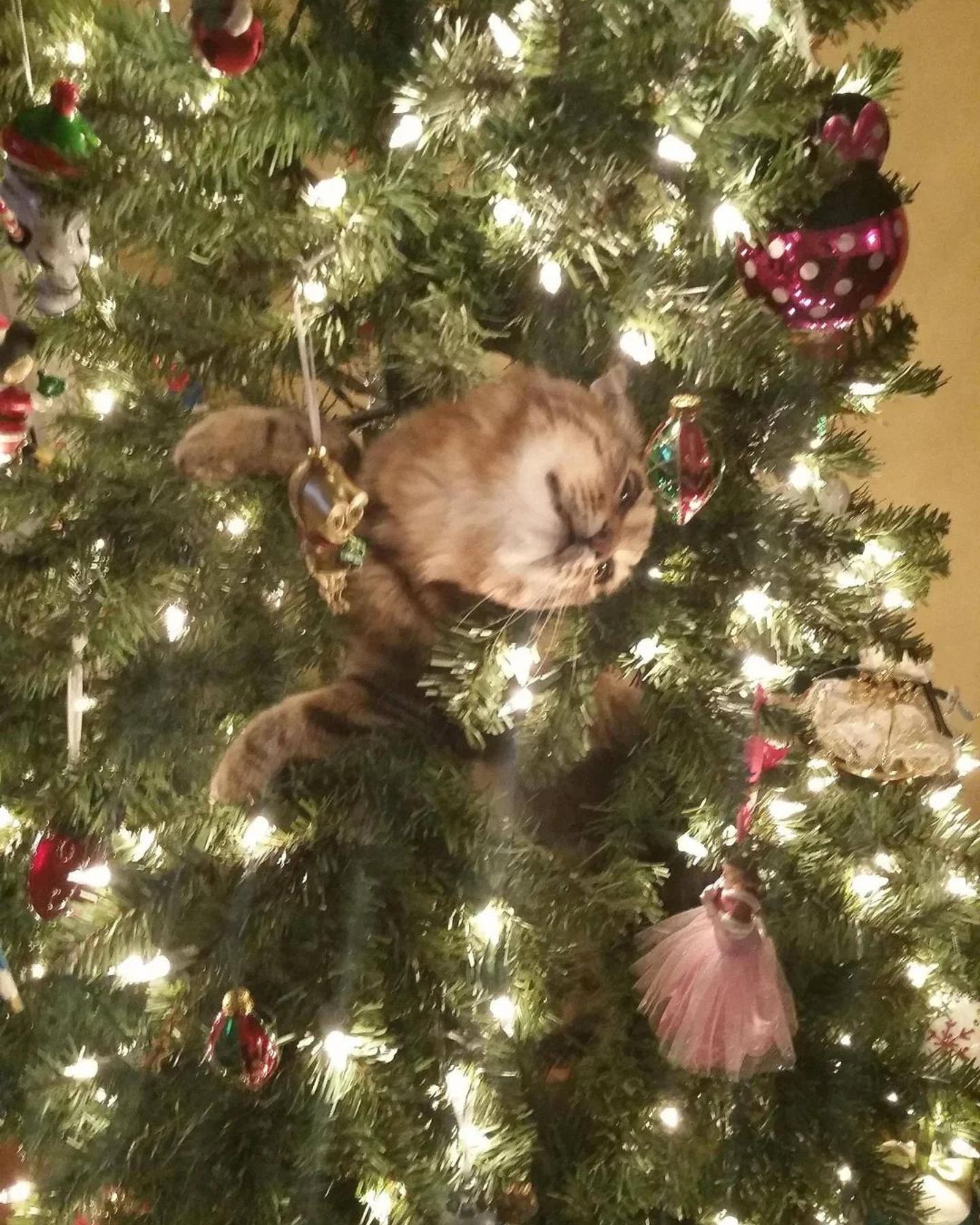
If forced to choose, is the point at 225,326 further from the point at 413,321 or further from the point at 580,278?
the point at 580,278

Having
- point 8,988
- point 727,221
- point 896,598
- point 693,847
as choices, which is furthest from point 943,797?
point 8,988

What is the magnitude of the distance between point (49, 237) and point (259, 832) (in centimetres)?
38

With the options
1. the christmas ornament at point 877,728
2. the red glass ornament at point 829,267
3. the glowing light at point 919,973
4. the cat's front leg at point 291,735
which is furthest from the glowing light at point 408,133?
the glowing light at point 919,973

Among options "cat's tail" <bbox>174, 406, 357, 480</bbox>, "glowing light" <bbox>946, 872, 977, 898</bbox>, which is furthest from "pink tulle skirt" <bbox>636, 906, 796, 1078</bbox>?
"cat's tail" <bbox>174, 406, 357, 480</bbox>

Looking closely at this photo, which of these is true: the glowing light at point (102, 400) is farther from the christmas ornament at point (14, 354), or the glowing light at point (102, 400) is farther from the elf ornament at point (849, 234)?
the elf ornament at point (849, 234)

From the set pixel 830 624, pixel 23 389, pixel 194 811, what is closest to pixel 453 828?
pixel 194 811

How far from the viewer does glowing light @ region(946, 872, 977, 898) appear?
81 cm

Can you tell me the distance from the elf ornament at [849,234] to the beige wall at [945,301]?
73cm

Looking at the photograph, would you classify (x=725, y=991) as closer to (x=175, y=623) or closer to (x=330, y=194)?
(x=175, y=623)

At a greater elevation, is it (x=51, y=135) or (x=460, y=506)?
(x=51, y=135)

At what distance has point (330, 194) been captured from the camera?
0.55m

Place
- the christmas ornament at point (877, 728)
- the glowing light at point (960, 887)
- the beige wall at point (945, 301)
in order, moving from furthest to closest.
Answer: the beige wall at point (945, 301) → the glowing light at point (960, 887) → the christmas ornament at point (877, 728)

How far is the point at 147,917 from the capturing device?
649mm

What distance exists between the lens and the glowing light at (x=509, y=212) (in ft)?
1.91
